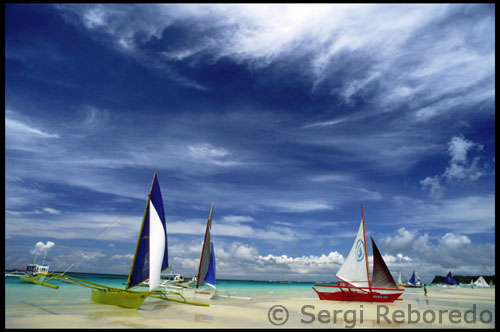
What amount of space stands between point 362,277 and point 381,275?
240 cm

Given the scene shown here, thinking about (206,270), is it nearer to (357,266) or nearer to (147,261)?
(147,261)

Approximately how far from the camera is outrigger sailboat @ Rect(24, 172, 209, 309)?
2619 centimetres

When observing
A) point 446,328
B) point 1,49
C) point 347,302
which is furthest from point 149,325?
point 347,302

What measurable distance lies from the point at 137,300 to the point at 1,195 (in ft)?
56.6

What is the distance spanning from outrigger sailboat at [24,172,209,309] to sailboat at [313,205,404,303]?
784 inches

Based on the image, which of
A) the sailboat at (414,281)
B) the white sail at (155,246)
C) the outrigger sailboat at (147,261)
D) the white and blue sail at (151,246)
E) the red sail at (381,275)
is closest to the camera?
the outrigger sailboat at (147,261)

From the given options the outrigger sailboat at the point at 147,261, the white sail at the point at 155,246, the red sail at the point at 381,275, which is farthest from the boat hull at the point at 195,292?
the red sail at the point at 381,275

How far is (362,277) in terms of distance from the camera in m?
38.0

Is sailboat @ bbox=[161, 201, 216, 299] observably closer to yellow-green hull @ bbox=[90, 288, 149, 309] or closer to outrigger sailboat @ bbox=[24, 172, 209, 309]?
outrigger sailboat @ bbox=[24, 172, 209, 309]

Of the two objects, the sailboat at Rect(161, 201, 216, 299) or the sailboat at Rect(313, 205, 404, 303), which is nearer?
the sailboat at Rect(313, 205, 404, 303)

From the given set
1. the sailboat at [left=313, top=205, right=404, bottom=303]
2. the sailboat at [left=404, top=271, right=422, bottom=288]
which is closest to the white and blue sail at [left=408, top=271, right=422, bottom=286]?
the sailboat at [left=404, top=271, right=422, bottom=288]

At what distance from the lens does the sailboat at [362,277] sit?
120ft

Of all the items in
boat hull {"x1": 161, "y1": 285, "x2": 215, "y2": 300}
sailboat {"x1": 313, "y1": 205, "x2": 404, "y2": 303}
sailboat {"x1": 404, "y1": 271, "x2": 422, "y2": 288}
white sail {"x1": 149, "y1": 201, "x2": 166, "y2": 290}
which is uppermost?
white sail {"x1": 149, "y1": 201, "x2": 166, "y2": 290}

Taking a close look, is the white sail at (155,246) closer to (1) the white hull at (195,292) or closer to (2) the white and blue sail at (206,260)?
(2) the white and blue sail at (206,260)
